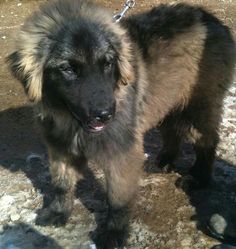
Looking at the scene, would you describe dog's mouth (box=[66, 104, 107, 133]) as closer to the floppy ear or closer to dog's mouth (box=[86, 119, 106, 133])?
dog's mouth (box=[86, 119, 106, 133])

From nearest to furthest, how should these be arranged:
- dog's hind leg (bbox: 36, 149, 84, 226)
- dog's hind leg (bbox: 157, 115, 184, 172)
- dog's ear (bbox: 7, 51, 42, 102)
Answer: dog's ear (bbox: 7, 51, 42, 102)
dog's hind leg (bbox: 36, 149, 84, 226)
dog's hind leg (bbox: 157, 115, 184, 172)

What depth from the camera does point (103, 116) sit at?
323 cm

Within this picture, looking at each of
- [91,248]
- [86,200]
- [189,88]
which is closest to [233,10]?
[189,88]

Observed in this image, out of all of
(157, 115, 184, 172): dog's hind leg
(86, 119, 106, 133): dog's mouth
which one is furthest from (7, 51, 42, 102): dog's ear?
(157, 115, 184, 172): dog's hind leg

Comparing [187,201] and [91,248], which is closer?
[91,248]

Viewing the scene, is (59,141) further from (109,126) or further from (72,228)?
(72,228)

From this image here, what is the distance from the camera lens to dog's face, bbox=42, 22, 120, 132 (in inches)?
128

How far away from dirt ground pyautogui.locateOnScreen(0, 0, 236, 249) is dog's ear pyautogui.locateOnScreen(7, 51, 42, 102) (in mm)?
296

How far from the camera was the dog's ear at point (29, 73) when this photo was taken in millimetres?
3363

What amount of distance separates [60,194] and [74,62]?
132 cm

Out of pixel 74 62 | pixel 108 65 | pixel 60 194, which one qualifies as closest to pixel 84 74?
pixel 74 62

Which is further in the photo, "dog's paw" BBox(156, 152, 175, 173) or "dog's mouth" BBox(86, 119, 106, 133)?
"dog's paw" BBox(156, 152, 175, 173)

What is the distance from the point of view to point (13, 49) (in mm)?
3529

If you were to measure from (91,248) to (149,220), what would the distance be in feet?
1.81
